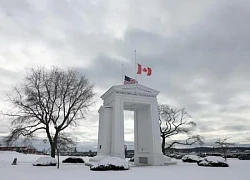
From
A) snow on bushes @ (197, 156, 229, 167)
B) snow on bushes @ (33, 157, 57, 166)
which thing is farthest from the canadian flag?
snow on bushes @ (33, 157, 57, 166)

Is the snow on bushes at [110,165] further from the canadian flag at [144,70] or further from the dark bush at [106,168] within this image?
the canadian flag at [144,70]

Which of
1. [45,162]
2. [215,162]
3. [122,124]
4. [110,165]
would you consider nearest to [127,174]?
[110,165]

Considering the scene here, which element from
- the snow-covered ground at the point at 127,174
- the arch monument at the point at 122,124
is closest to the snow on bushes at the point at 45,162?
the arch monument at the point at 122,124

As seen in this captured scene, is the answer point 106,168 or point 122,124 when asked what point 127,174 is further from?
point 122,124

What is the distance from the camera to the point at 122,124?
2033 centimetres

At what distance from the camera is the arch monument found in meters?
20.0

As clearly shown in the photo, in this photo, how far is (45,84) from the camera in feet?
78.1

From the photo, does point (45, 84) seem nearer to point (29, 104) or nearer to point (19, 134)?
point (29, 104)

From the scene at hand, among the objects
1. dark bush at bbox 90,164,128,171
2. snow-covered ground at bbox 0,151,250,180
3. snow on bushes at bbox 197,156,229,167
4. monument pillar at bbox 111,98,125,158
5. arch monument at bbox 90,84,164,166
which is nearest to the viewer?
snow-covered ground at bbox 0,151,250,180

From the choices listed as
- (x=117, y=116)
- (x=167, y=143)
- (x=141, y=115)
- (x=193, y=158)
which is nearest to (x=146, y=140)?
(x=141, y=115)

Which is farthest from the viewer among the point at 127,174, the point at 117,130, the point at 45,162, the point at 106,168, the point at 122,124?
the point at 122,124

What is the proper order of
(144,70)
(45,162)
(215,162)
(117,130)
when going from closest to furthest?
1. (215,162)
2. (45,162)
3. (117,130)
4. (144,70)

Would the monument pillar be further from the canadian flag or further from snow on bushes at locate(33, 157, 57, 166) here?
snow on bushes at locate(33, 157, 57, 166)

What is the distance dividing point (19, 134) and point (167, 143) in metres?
25.3
